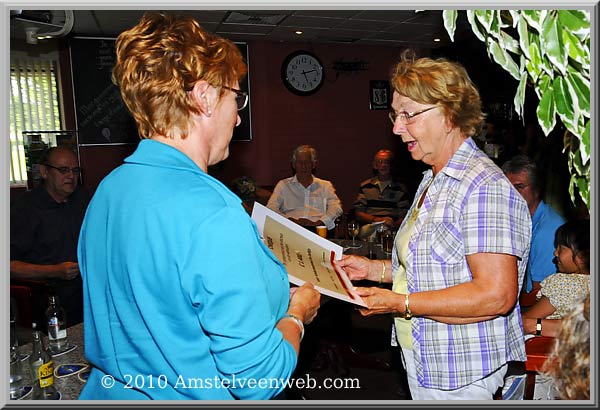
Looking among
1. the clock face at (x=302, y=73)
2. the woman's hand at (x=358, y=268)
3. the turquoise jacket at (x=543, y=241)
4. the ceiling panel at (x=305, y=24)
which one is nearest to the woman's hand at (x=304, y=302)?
the woman's hand at (x=358, y=268)

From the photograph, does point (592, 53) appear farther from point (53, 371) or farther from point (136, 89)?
point (53, 371)

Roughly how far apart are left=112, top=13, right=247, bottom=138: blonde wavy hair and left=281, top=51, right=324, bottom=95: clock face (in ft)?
18.6

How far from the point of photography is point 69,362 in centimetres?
161

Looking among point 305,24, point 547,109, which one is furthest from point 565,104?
point 305,24

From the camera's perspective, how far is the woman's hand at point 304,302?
1.20 metres

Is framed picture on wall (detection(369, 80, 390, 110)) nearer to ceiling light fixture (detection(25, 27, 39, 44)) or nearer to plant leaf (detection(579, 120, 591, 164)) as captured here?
ceiling light fixture (detection(25, 27, 39, 44))

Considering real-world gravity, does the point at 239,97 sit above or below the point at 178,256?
above

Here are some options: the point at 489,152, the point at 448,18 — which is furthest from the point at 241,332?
the point at 489,152

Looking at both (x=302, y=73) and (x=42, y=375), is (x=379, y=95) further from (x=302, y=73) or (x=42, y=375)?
(x=42, y=375)

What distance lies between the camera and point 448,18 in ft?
2.97

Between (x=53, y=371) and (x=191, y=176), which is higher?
(x=191, y=176)

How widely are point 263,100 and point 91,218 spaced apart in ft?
18.6

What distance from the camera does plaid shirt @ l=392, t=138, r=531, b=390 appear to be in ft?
4.26

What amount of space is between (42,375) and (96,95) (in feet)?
16.7
